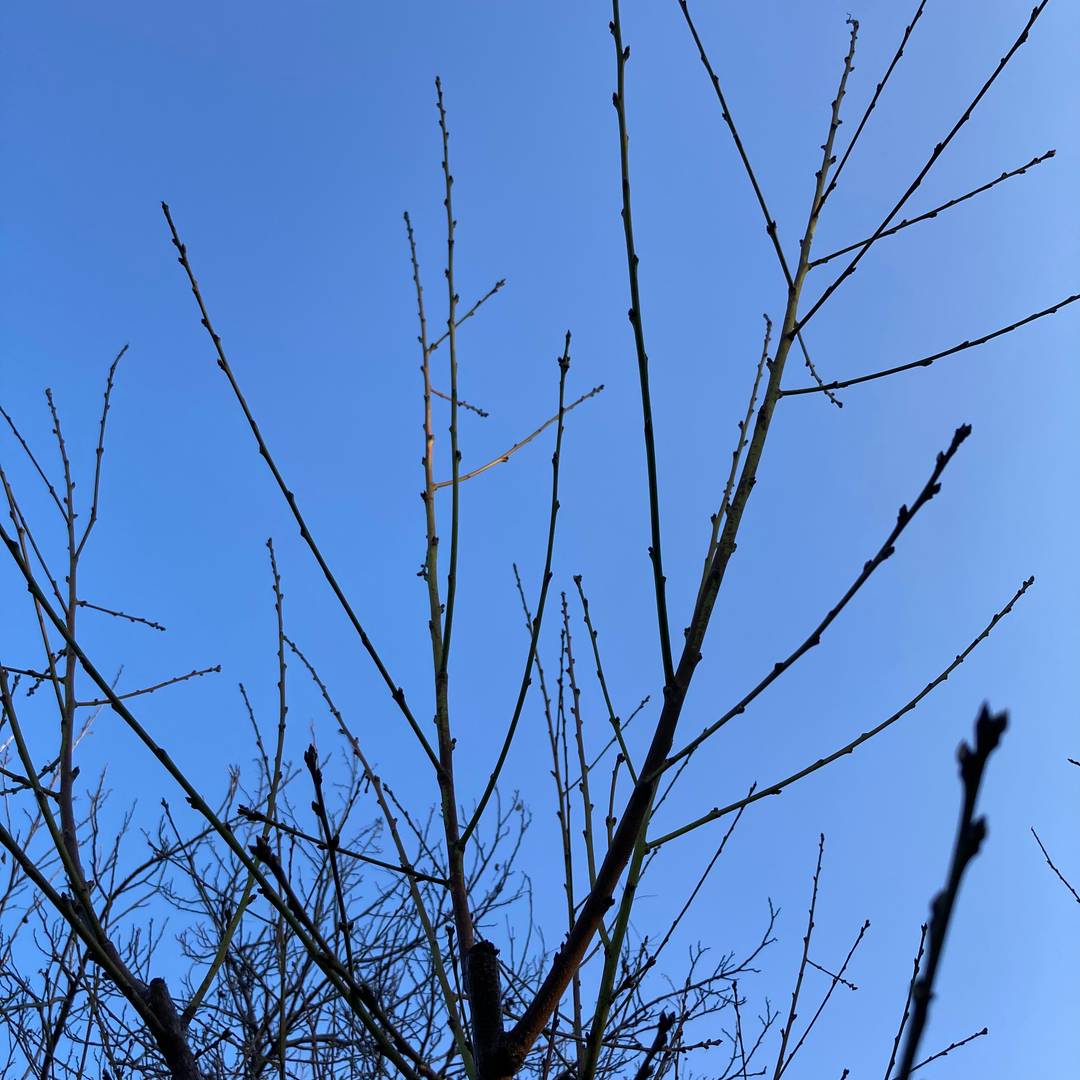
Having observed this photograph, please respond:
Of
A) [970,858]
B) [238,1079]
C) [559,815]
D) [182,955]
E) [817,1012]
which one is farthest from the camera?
[182,955]

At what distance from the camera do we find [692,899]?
2.41 metres

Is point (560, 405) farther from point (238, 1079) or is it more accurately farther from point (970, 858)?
point (238, 1079)

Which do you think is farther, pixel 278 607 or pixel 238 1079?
pixel 238 1079

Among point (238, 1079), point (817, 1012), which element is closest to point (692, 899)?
point (817, 1012)

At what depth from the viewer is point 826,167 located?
1880 millimetres

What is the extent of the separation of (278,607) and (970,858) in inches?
80.6

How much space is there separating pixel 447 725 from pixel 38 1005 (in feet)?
6.70

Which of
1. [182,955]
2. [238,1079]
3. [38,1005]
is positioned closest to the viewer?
[38,1005]

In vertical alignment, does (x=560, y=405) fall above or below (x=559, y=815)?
above

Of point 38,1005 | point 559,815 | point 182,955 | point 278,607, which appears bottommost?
point 559,815

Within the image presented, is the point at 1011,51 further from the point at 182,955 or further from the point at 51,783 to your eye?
the point at 182,955

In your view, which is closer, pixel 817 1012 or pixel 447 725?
pixel 447 725

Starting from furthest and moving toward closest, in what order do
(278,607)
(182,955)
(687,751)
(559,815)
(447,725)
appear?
(182,955) → (278,607) → (559,815) → (447,725) → (687,751)

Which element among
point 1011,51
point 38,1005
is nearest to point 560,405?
point 1011,51
